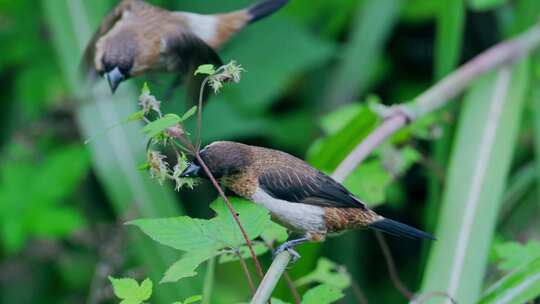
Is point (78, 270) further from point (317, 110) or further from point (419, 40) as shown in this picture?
point (419, 40)

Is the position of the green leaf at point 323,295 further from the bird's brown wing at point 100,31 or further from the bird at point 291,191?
the bird's brown wing at point 100,31

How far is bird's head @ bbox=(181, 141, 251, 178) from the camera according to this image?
146 cm

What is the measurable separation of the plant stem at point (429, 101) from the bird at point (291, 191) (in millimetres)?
117

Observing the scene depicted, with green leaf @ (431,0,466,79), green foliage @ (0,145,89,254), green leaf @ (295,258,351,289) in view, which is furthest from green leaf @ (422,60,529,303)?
green foliage @ (0,145,89,254)

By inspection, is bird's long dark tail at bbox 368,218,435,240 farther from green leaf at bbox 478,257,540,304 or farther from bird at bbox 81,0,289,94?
bird at bbox 81,0,289,94

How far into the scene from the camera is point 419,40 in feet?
12.6

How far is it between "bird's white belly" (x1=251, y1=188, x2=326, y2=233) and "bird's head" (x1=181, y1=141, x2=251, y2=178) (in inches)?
2.3

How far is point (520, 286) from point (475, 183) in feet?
2.19

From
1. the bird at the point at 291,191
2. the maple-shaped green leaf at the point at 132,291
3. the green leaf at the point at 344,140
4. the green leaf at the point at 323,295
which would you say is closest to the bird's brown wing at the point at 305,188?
the bird at the point at 291,191

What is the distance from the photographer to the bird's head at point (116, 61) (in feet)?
5.94

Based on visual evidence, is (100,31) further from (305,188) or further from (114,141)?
(305,188)

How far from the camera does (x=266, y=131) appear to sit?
3.38 meters

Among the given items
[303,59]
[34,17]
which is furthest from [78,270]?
[303,59]

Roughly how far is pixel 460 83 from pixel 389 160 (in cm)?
32
